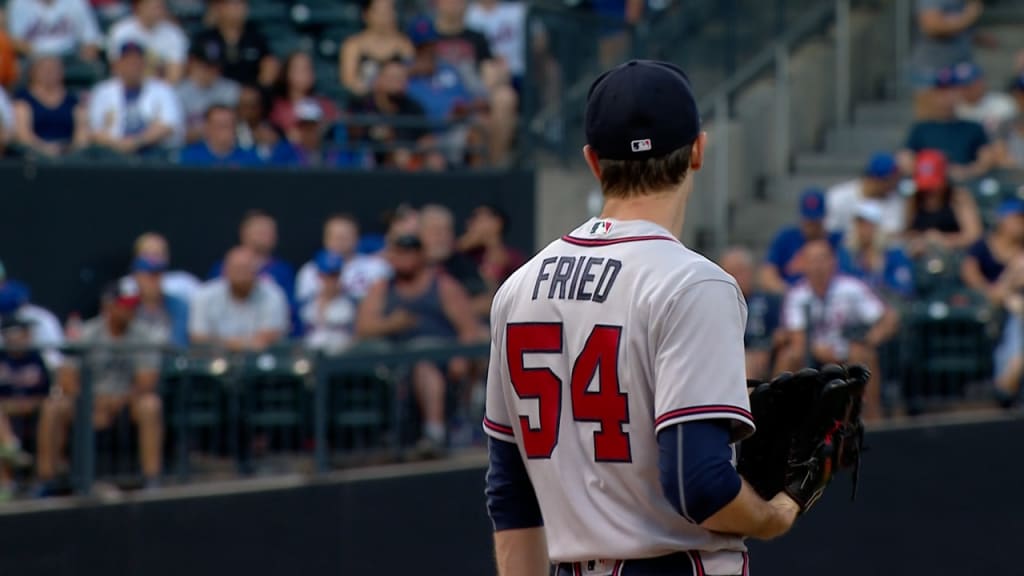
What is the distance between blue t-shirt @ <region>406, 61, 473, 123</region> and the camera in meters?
12.4

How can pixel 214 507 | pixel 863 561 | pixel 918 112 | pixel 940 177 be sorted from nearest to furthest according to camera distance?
pixel 214 507, pixel 863 561, pixel 940 177, pixel 918 112

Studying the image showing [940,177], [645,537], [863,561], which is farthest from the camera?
[940,177]

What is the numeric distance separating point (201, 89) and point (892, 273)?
5257mm

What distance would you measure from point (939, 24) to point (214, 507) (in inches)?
300

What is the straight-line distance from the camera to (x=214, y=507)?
7777 millimetres

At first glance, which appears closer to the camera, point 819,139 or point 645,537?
point 645,537

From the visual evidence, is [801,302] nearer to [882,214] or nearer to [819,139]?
[882,214]

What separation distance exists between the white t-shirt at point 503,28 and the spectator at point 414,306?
4316 millimetres

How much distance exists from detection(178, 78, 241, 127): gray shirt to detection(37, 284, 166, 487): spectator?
15.1ft

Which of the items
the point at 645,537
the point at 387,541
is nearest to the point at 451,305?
the point at 387,541

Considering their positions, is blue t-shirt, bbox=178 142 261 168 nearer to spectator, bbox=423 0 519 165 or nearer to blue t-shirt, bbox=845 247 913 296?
spectator, bbox=423 0 519 165

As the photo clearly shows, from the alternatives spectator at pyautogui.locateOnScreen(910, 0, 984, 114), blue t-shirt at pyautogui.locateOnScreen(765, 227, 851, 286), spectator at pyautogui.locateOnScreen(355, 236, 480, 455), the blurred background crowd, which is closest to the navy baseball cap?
the blurred background crowd

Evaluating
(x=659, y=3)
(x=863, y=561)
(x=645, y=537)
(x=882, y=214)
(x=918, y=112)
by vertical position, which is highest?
(x=659, y=3)

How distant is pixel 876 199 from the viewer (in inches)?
427
